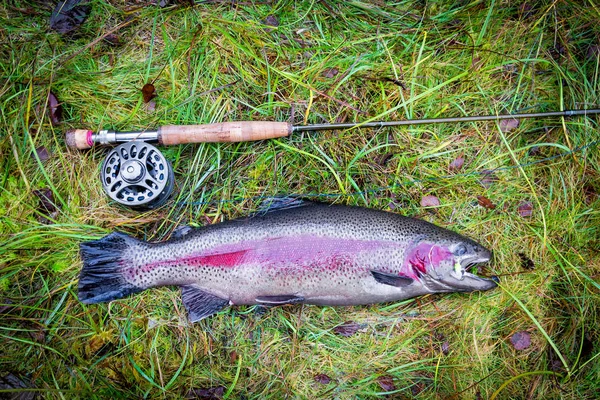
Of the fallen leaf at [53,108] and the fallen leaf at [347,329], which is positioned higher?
the fallen leaf at [53,108]

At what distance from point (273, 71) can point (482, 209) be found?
6.53ft

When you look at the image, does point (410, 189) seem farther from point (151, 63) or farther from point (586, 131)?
point (151, 63)

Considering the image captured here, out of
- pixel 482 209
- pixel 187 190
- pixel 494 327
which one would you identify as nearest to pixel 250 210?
pixel 187 190

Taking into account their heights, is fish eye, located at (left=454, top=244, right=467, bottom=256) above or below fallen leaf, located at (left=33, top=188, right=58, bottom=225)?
above

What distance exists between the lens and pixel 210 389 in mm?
2994

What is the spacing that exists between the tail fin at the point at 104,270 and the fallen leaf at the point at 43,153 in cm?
82

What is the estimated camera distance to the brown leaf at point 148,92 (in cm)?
312

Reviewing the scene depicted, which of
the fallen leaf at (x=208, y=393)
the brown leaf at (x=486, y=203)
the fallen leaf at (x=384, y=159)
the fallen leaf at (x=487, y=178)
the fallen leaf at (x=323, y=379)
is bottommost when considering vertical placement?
the fallen leaf at (x=208, y=393)

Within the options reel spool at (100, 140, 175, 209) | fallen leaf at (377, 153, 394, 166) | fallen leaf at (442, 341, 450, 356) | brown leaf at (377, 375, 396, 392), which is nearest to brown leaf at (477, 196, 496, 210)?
fallen leaf at (377, 153, 394, 166)

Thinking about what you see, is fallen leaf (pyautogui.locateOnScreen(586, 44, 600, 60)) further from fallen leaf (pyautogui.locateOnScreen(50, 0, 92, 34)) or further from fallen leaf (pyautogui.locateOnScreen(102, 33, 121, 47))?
fallen leaf (pyautogui.locateOnScreen(50, 0, 92, 34))

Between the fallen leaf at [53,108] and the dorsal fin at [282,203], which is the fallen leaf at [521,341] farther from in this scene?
the fallen leaf at [53,108]

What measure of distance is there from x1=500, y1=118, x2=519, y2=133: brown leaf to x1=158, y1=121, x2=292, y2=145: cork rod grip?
1.72 metres

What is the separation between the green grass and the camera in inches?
117

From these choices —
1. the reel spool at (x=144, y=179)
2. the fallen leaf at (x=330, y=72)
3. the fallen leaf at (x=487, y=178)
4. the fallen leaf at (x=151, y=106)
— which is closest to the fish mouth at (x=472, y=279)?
the fallen leaf at (x=487, y=178)
